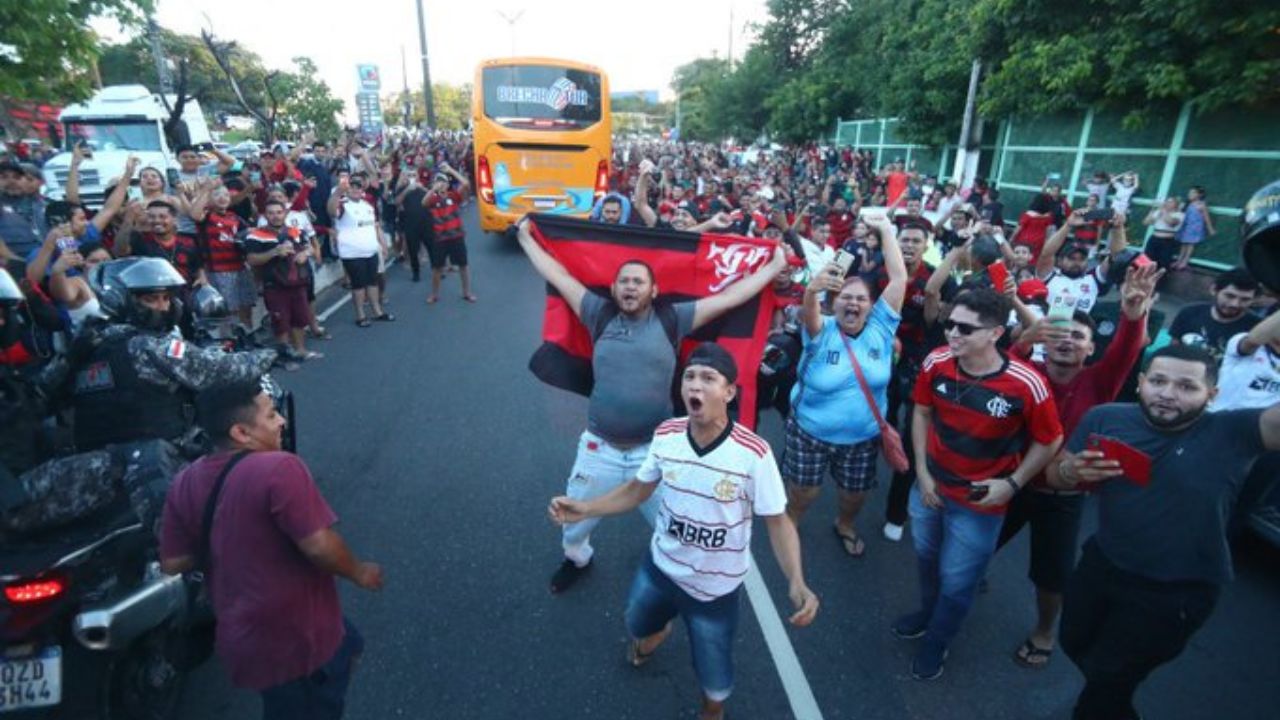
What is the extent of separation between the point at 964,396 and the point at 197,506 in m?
3.11

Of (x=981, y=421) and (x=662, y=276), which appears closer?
(x=981, y=421)

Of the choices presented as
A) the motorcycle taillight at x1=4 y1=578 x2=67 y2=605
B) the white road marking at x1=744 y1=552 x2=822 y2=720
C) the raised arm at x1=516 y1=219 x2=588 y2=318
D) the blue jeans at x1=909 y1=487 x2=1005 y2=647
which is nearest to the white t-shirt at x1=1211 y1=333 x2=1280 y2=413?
the blue jeans at x1=909 y1=487 x2=1005 y2=647

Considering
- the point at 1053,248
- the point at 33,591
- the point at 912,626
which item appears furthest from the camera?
the point at 1053,248

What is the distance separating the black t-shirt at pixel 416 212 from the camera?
34.3 ft

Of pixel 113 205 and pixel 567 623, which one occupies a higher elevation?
pixel 113 205

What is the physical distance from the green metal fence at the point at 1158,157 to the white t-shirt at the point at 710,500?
12.5m

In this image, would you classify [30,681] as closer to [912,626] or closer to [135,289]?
[135,289]

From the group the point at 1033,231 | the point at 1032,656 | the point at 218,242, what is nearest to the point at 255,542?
the point at 1032,656

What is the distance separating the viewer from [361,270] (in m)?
8.97

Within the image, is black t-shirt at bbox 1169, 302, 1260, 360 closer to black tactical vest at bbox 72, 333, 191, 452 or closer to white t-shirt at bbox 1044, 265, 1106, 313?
white t-shirt at bbox 1044, 265, 1106, 313

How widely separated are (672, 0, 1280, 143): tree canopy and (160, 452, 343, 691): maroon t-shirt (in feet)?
43.2

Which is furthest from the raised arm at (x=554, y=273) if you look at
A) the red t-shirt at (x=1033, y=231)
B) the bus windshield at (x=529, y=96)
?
the bus windshield at (x=529, y=96)

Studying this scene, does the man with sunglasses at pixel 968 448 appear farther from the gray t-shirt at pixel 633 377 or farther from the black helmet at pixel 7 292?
the black helmet at pixel 7 292

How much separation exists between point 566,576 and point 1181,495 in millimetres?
2958
